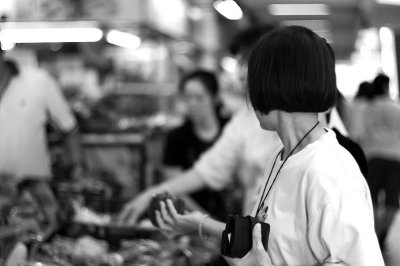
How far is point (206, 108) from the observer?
4.99 metres

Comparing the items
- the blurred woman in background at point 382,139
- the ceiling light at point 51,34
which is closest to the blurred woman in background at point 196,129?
the ceiling light at point 51,34

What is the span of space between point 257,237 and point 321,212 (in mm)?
169

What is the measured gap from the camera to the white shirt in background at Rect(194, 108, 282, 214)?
3547 millimetres

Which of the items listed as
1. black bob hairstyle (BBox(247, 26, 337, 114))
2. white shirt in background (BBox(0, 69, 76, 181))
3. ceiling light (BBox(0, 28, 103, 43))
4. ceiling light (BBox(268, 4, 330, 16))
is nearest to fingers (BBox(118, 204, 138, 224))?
white shirt in background (BBox(0, 69, 76, 181))

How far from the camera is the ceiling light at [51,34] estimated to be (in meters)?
6.45

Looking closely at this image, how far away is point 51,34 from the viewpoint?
6734mm

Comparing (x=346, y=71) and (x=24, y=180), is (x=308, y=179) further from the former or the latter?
(x=346, y=71)

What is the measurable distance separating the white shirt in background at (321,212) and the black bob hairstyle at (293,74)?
0.13 meters

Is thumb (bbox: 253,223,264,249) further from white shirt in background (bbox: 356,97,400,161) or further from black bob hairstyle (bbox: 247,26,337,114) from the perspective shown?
white shirt in background (bbox: 356,97,400,161)

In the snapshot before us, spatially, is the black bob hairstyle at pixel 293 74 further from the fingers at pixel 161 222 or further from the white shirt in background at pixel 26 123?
the white shirt in background at pixel 26 123

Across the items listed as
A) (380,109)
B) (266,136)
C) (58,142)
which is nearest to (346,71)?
(380,109)

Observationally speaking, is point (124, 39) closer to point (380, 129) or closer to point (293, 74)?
point (380, 129)

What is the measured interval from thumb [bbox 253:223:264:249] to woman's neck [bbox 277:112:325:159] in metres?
0.24

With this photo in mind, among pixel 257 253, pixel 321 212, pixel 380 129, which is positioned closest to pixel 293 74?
pixel 321 212
